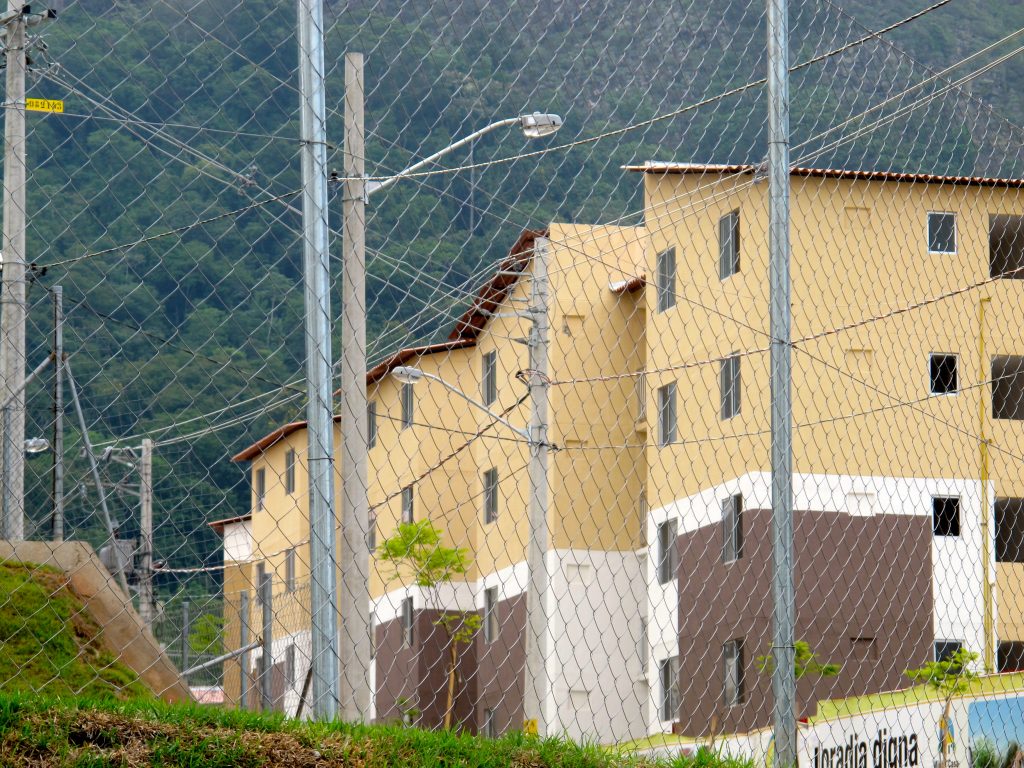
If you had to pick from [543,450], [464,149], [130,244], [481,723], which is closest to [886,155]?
[464,149]

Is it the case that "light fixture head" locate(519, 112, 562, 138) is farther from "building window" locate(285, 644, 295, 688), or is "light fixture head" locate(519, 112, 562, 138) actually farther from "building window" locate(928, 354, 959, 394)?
"building window" locate(928, 354, 959, 394)

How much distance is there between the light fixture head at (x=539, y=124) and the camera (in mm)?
6586

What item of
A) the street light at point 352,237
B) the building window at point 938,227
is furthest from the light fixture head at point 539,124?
the building window at point 938,227

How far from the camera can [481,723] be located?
36.8 metres

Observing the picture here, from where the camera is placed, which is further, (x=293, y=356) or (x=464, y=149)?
(x=464, y=149)

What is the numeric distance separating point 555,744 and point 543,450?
10.3 metres

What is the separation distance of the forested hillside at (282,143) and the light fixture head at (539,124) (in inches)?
2.0

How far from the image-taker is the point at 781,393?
6.52 m

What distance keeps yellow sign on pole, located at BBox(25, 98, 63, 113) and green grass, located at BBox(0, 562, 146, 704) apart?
191cm

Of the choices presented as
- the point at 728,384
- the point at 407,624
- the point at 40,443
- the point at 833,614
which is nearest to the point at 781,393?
the point at 40,443

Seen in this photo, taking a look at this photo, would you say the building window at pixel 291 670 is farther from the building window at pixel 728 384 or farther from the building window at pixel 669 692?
the building window at pixel 669 692

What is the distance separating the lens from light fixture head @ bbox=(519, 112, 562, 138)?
6.59m

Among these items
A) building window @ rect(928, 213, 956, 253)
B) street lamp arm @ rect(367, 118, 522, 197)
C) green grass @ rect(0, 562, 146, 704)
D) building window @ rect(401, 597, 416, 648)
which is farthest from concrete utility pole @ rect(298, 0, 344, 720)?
building window @ rect(928, 213, 956, 253)

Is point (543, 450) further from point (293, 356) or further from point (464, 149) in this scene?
point (293, 356)
